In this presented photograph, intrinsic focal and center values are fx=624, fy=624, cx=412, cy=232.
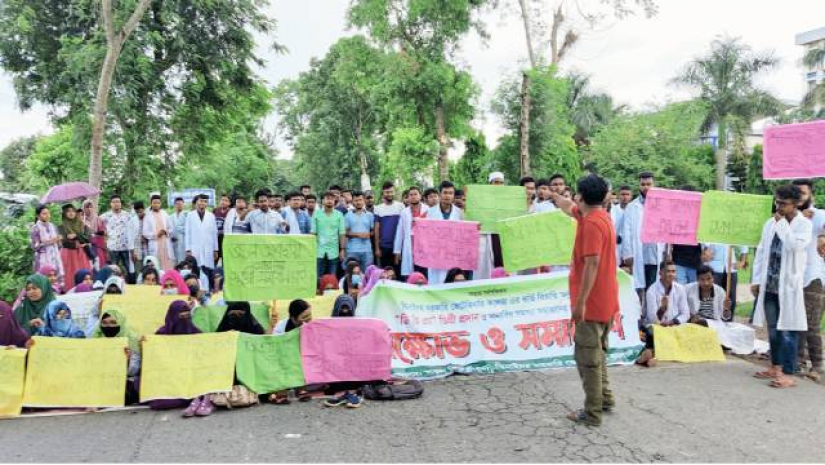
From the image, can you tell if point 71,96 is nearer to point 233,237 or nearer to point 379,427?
point 233,237

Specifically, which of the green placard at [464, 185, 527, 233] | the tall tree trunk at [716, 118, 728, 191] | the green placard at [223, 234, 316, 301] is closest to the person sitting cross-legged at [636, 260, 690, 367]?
the green placard at [464, 185, 527, 233]

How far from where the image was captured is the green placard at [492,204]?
7.64 metres

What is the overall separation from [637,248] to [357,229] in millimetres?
3911

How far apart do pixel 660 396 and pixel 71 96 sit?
1532cm

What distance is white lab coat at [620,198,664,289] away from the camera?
831cm

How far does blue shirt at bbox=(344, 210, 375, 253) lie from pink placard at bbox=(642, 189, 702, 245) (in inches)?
152

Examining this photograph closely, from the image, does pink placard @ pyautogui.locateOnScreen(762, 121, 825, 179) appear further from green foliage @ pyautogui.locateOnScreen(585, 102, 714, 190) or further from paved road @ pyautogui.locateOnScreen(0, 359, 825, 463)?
green foliage @ pyautogui.locateOnScreen(585, 102, 714, 190)

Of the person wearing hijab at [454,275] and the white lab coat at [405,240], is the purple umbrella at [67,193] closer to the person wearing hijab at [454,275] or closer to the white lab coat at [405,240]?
the white lab coat at [405,240]

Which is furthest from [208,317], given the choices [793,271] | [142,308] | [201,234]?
[793,271]

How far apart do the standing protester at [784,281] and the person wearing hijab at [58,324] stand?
6786mm

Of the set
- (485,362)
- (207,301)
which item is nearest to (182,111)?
(207,301)

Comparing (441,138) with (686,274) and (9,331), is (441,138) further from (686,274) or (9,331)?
(9,331)

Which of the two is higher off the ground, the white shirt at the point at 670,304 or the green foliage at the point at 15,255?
the green foliage at the point at 15,255

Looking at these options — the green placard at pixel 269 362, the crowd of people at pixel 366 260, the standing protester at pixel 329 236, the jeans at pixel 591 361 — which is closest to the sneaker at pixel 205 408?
the crowd of people at pixel 366 260
